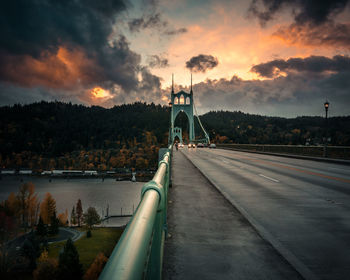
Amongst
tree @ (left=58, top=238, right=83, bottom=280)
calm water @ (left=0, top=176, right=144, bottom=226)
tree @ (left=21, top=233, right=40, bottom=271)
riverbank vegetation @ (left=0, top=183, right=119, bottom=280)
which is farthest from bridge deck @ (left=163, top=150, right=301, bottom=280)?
calm water @ (left=0, top=176, right=144, bottom=226)

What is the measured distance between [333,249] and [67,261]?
204ft

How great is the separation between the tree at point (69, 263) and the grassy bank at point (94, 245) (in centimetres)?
620

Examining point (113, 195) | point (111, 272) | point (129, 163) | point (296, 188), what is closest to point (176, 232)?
point (111, 272)

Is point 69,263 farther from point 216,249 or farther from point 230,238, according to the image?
point 216,249

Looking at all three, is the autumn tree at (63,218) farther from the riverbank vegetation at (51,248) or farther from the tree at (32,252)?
the tree at (32,252)

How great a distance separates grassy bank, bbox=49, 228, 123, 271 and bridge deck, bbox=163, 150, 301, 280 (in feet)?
219

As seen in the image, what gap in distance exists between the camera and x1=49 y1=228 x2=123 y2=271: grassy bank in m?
68.8

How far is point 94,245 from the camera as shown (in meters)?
72.1

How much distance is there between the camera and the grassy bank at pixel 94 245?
6876 cm

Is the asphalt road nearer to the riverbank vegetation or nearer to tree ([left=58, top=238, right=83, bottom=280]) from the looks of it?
the riverbank vegetation

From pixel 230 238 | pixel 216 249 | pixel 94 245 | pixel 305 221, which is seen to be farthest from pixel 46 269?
pixel 216 249

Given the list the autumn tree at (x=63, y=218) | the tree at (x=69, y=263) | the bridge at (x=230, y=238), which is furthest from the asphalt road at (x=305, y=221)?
the autumn tree at (x=63, y=218)

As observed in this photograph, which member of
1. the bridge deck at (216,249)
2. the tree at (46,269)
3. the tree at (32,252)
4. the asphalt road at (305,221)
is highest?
the bridge deck at (216,249)

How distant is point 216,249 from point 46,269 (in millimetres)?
72232
